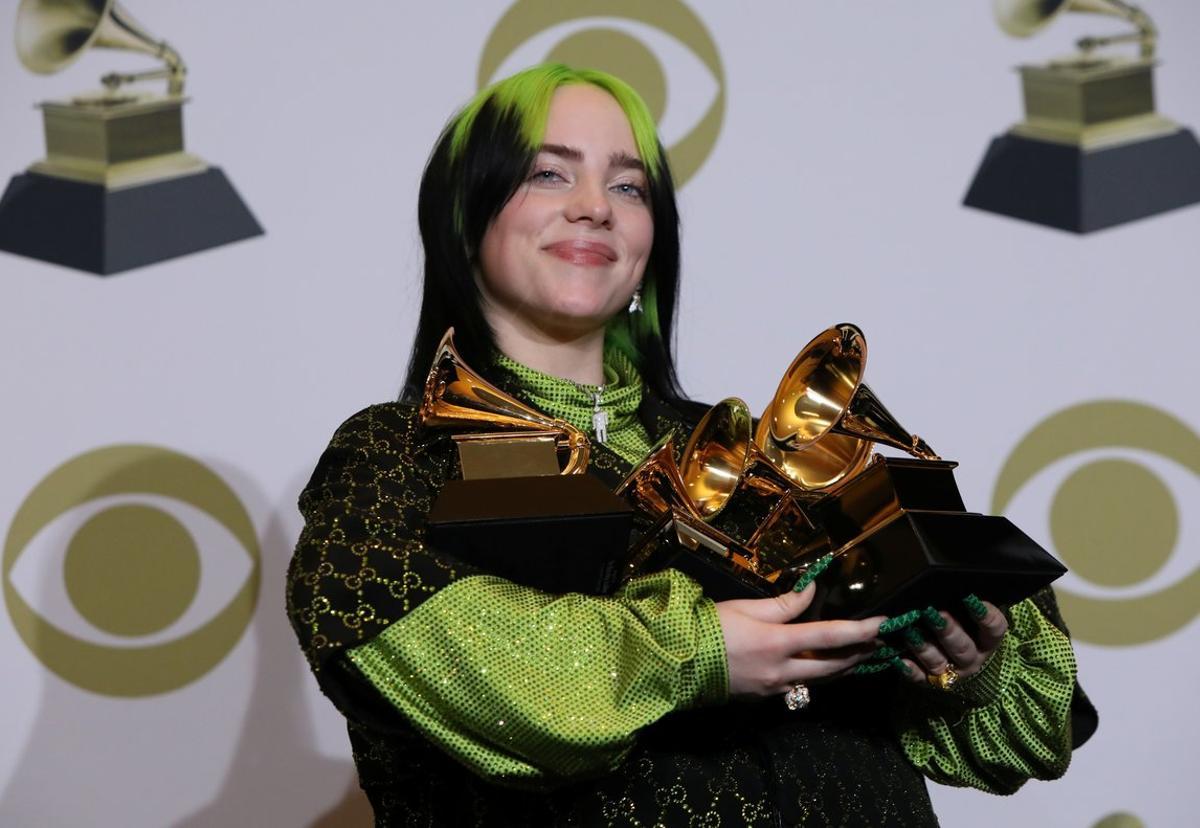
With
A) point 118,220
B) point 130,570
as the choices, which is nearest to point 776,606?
point 130,570

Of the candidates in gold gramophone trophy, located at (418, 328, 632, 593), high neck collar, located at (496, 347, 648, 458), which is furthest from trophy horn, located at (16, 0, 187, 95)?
gold gramophone trophy, located at (418, 328, 632, 593)

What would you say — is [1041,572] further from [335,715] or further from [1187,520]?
[1187,520]

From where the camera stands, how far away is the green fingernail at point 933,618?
46.1 inches

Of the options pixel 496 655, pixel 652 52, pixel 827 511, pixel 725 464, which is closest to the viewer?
pixel 496 655

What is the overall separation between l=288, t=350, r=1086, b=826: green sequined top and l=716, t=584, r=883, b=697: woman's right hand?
2 cm

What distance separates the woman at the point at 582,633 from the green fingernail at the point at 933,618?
0.04ft

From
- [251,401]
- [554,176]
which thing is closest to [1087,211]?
[554,176]

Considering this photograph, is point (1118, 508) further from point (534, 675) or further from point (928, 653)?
point (534, 675)

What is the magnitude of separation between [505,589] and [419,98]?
3.95 ft

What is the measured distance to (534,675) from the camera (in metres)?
1.08

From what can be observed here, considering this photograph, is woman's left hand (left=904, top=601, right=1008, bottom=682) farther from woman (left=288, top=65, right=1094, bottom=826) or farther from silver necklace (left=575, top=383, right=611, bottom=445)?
silver necklace (left=575, top=383, right=611, bottom=445)

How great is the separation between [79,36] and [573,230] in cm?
100

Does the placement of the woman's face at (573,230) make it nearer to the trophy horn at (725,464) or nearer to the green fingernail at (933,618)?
the trophy horn at (725,464)

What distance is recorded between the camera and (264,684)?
207cm
